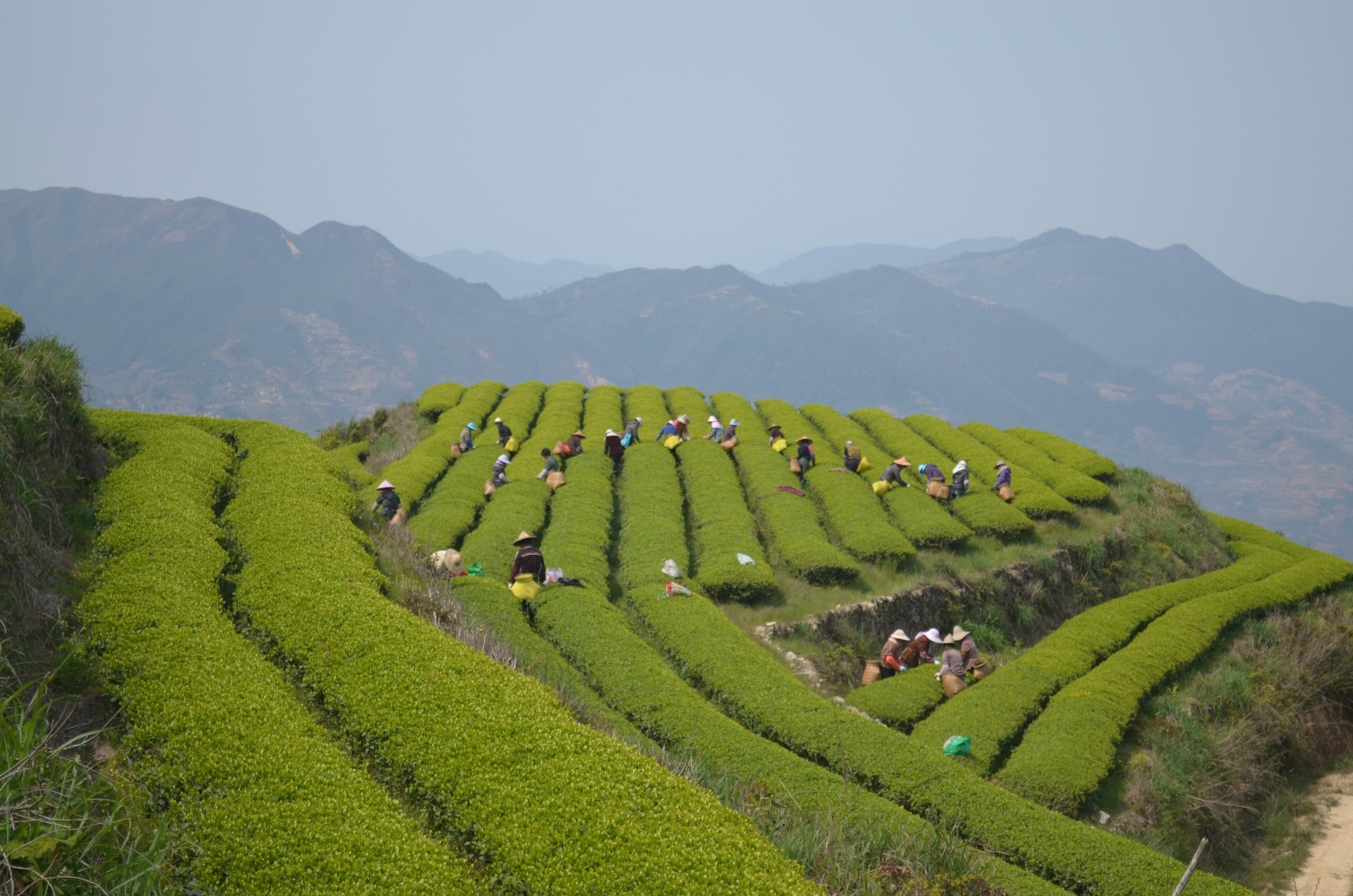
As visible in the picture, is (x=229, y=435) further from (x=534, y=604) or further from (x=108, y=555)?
(x=534, y=604)

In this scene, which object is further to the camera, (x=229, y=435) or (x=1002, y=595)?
(x=1002, y=595)

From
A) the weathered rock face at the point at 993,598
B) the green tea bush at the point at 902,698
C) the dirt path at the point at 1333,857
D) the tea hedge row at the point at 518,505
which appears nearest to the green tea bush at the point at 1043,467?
the weathered rock face at the point at 993,598

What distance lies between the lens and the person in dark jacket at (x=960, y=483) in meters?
28.0

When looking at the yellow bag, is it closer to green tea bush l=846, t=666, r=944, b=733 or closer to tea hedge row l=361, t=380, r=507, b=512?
tea hedge row l=361, t=380, r=507, b=512

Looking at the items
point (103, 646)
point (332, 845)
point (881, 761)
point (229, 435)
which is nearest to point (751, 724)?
point (881, 761)

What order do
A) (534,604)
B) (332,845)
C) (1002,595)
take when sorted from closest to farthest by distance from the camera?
(332,845), (534,604), (1002,595)

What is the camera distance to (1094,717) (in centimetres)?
1702

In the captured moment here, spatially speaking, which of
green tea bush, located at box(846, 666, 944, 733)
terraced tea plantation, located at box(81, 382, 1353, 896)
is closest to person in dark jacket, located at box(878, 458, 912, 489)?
terraced tea plantation, located at box(81, 382, 1353, 896)

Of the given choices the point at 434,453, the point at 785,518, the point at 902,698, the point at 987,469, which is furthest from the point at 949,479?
the point at 434,453

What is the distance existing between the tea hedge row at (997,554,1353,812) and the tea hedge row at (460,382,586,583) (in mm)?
13137

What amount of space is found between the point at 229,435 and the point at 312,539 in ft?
23.0

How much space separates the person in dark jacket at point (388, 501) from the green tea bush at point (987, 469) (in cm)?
2105

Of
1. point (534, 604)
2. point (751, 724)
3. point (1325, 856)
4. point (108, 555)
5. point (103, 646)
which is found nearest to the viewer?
point (103, 646)

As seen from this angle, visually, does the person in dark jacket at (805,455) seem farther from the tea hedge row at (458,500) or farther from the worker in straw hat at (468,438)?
the worker in straw hat at (468,438)
